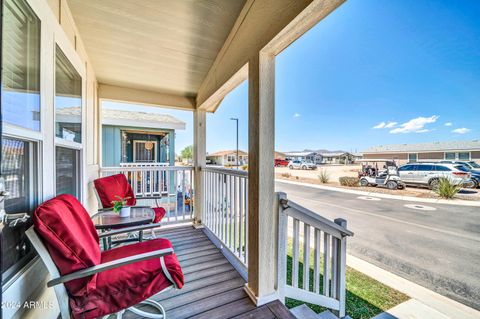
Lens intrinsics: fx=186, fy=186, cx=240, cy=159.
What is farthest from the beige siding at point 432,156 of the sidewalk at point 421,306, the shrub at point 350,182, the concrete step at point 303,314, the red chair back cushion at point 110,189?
the red chair back cushion at point 110,189

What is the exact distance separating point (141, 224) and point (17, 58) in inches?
59.9

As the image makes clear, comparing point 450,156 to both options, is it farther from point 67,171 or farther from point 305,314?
point 67,171

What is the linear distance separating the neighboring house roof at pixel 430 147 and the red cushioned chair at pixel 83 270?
8.88 metres

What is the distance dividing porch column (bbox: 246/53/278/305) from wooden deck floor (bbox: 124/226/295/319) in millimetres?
112

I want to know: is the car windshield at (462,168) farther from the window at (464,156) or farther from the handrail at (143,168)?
the handrail at (143,168)

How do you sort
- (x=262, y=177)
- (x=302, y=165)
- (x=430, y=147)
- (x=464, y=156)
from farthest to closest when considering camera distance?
1. (x=302, y=165)
2. (x=430, y=147)
3. (x=464, y=156)
4. (x=262, y=177)

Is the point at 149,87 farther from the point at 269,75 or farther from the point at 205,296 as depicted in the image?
the point at 205,296

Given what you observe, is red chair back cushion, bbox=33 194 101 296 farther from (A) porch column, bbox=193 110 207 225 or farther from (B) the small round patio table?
(A) porch column, bbox=193 110 207 225

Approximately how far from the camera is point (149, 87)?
3.26 m

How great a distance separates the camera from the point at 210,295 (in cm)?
173

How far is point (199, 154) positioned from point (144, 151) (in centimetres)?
455

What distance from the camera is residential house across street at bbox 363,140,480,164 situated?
658 cm

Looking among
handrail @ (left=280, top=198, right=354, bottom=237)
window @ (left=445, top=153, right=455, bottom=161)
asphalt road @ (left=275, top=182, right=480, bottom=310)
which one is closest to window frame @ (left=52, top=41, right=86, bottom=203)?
handrail @ (left=280, top=198, right=354, bottom=237)

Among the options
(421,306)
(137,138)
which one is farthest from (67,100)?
(137,138)
